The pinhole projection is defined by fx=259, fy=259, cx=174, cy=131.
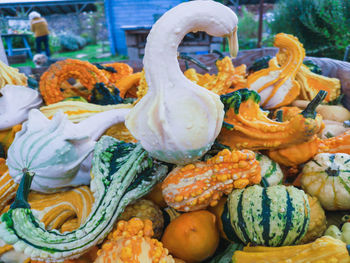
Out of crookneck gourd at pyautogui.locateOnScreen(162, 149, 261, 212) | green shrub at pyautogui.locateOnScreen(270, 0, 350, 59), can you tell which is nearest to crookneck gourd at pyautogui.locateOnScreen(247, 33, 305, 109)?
crookneck gourd at pyautogui.locateOnScreen(162, 149, 261, 212)

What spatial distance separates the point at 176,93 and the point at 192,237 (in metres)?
0.40

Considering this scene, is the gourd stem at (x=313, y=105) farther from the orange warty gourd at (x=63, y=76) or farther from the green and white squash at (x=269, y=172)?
the orange warty gourd at (x=63, y=76)

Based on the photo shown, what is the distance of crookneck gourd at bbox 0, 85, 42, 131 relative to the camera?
46.3 inches

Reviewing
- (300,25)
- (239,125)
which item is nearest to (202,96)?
(239,125)

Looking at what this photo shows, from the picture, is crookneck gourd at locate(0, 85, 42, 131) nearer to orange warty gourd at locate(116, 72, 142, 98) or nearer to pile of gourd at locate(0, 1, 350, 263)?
pile of gourd at locate(0, 1, 350, 263)

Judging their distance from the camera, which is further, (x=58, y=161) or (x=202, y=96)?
(x=58, y=161)

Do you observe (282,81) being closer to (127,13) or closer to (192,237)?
(192,237)

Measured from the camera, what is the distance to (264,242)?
72 cm

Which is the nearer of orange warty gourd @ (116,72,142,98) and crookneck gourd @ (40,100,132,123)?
crookneck gourd @ (40,100,132,123)

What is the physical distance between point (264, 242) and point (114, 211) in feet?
1.40

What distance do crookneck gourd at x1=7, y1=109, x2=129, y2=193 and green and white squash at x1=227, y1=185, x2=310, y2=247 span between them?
541mm

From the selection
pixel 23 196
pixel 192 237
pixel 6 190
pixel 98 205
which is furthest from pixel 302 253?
pixel 6 190

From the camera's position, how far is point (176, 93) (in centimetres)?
68

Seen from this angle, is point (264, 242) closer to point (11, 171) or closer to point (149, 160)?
point (149, 160)
